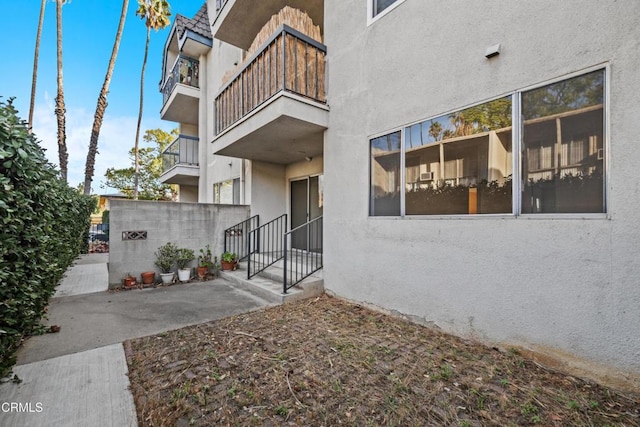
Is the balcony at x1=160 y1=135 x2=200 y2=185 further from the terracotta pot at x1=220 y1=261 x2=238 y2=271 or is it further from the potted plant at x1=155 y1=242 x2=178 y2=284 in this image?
the terracotta pot at x1=220 y1=261 x2=238 y2=271

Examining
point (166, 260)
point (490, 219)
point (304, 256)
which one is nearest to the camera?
point (490, 219)

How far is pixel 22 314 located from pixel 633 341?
5.47m

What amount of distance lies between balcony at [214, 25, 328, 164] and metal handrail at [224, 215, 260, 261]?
2265 mm

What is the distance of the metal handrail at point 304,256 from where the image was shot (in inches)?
207

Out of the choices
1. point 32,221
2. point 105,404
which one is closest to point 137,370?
point 105,404

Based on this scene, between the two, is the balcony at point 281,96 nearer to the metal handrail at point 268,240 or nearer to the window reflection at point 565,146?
the metal handrail at point 268,240

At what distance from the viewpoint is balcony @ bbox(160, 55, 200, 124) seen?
11.2 metres

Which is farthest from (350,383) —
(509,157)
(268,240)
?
(268,240)

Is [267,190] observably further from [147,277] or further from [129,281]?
[129,281]

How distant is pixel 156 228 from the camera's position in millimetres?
6488

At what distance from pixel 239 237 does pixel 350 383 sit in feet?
19.2

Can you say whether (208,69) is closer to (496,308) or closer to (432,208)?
(432,208)

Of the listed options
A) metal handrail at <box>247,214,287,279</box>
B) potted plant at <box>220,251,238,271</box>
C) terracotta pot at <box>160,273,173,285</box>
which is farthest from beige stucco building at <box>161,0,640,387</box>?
terracotta pot at <box>160,273,173,285</box>
